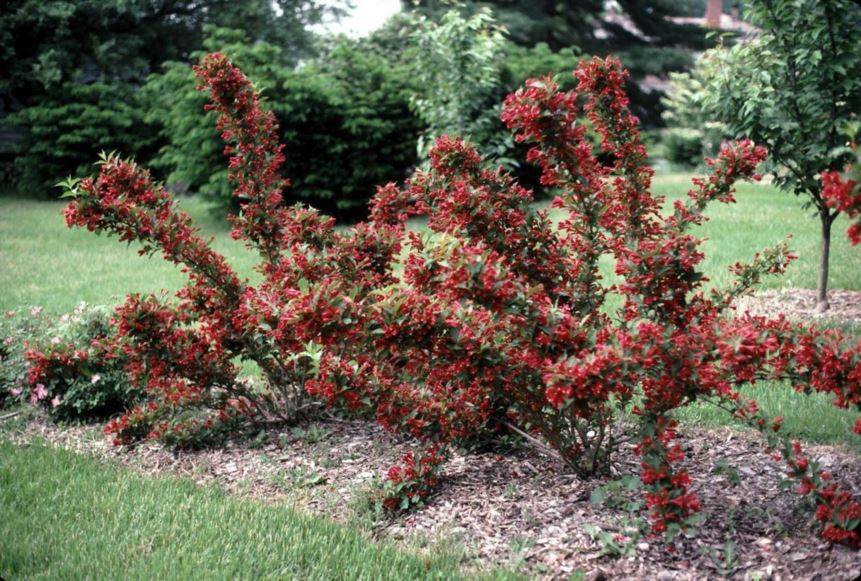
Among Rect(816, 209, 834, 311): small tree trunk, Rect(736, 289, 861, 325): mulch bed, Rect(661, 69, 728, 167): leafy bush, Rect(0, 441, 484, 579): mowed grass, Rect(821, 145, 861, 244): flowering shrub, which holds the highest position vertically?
Rect(661, 69, 728, 167): leafy bush

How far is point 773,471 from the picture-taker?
3803mm

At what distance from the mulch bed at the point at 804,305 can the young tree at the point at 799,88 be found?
2.33 feet

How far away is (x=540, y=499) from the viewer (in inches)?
140

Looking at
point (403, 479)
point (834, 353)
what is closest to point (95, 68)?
point (403, 479)

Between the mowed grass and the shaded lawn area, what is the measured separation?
227 centimetres

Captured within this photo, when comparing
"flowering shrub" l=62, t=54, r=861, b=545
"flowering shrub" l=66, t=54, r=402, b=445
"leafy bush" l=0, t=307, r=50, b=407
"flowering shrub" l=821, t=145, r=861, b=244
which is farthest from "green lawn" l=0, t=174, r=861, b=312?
"flowering shrub" l=821, t=145, r=861, b=244

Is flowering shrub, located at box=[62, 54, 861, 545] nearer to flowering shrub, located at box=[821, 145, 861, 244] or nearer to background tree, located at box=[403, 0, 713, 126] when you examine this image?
flowering shrub, located at box=[821, 145, 861, 244]

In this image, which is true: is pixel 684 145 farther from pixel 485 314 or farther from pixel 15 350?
pixel 485 314

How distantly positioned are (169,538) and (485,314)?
161 cm

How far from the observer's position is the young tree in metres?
6.20

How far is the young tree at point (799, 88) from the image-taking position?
6.20 meters

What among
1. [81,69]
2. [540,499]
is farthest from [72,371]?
[81,69]

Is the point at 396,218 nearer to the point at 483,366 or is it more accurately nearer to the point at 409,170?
the point at 483,366

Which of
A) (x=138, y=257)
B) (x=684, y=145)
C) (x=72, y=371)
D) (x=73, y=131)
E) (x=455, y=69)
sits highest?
(x=455, y=69)
